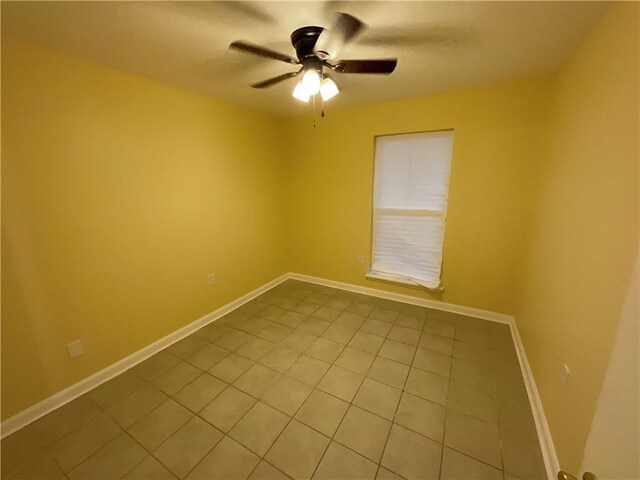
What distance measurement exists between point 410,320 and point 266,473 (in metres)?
1.85

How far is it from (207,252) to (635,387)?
2.76m

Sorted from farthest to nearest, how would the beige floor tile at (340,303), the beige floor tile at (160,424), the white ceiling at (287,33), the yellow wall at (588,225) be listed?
the beige floor tile at (340,303), the beige floor tile at (160,424), the white ceiling at (287,33), the yellow wall at (588,225)

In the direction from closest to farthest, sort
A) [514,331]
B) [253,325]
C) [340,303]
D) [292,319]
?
[514,331]
[253,325]
[292,319]
[340,303]

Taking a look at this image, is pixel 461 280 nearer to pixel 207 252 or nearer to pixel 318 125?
pixel 318 125

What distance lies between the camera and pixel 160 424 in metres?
1.53

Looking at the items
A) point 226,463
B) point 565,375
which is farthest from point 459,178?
point 226,463

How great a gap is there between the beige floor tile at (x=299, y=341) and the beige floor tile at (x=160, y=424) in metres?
0.87

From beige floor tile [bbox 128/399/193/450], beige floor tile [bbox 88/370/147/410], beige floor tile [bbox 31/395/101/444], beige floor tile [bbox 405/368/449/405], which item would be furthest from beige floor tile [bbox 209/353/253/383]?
beige floor tile [bbox 405/368/449/405]

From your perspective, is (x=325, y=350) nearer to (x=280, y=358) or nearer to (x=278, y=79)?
(x=280, y=358)

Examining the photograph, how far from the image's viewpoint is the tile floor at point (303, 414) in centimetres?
131

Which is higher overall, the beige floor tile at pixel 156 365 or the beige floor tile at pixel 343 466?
the beige floor tile at pixel 156 365

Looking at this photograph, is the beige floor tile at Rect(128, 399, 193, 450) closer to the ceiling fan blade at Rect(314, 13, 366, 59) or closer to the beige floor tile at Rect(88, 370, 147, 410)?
the beige floor tile at Rect(88, 370, 147, 410)

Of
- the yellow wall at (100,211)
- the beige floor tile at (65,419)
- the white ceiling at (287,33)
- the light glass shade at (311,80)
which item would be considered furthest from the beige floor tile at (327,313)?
the white ceiling at (287,33)

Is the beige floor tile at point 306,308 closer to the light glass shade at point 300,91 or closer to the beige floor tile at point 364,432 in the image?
the beige floor tile at point 364,432
